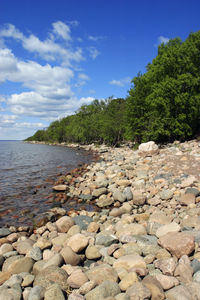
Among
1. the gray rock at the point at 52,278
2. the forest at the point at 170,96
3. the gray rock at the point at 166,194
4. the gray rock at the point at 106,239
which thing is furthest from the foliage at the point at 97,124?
the gray rock at the point at 52,278

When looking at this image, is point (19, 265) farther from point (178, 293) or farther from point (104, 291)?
point (178, 293)

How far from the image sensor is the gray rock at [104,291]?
3.76m

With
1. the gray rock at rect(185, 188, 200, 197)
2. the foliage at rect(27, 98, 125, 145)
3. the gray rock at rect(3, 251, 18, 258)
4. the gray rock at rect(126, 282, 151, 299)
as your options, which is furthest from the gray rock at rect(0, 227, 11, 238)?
the foliage at rect(27, 98, 125, 145)

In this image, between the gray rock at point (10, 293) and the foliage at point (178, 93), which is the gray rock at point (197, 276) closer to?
the gray rock at point (10, 293)

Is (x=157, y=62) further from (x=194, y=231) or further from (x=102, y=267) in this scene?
(x=102, y=267)

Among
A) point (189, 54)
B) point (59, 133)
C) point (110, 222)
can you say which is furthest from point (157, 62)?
point (59, 133)

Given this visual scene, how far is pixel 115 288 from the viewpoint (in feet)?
13.0

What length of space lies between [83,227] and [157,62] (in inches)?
1016

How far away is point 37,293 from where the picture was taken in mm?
3939

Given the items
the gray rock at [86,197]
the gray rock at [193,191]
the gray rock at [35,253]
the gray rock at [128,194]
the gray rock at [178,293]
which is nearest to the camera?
the gray rock at [178,293]

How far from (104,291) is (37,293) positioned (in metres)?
1.31

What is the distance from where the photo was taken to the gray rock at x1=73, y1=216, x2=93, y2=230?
7.47m

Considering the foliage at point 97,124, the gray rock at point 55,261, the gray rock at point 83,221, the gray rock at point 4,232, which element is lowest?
the gray rock at point 4,232

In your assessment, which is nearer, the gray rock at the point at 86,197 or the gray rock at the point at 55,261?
the gray rock at the point at 55,261
